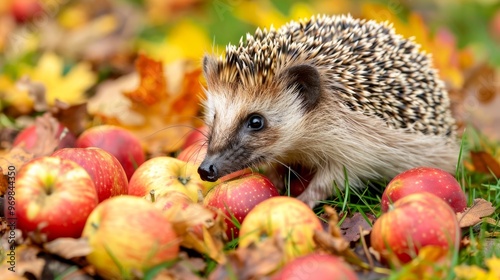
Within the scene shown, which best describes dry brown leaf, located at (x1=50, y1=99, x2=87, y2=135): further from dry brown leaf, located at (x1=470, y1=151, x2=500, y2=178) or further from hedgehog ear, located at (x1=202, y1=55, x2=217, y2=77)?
dry brown leaf, located at (x1=470, y1=151, x2=500, y2=178)

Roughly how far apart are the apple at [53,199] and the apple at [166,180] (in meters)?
0.41

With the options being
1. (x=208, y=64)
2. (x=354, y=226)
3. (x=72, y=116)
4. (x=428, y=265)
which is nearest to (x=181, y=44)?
(x=72, y=116)

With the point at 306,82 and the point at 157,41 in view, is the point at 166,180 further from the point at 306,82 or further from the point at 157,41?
the point at 157,41

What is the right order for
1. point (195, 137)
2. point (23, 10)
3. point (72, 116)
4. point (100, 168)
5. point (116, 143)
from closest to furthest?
1. point (100, 168)
2. point (116, 143)
3. point (195, 137)
4. point (72, 116)
5. point (23, 10)

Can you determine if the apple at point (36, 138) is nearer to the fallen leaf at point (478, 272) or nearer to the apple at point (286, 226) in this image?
the apple at point (286, 226)

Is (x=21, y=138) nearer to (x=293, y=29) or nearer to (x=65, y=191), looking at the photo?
(x=65, y=191)

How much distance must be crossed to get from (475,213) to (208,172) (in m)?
1.17

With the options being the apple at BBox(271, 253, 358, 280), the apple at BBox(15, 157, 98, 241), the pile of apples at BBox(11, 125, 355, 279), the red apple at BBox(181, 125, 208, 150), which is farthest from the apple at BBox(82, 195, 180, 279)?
the red apple at BBox(181, 125, 208, 150)

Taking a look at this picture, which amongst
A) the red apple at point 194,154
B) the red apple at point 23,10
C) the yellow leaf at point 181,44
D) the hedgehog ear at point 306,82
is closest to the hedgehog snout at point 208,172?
the red apple at point 194,154

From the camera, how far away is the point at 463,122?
464cm

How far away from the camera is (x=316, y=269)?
6.73 feet

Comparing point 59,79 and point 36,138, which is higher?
point 59,79

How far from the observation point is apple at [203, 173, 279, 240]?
2.73 meters

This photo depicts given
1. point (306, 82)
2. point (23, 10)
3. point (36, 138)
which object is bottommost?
point (36, 138)
